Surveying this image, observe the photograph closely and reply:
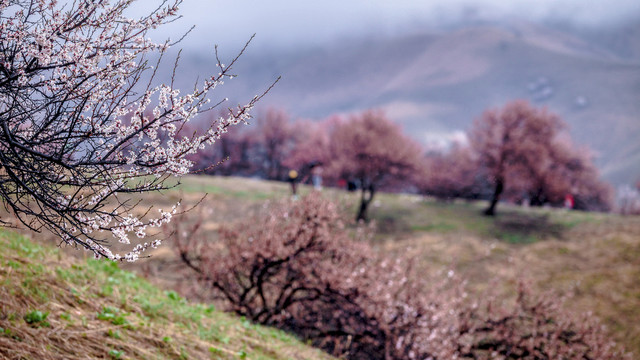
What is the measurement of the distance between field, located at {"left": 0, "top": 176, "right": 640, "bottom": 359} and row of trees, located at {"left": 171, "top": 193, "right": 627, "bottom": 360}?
149 cm

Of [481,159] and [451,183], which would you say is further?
[451,183]

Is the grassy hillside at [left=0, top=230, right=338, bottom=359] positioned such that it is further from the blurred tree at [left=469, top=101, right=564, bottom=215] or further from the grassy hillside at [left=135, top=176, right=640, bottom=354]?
the blurred tree at [left=469, top=101, right=564, bottom=215]

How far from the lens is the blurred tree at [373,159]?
26422mm

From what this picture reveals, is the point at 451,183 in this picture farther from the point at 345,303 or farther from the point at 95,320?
the point at 95,320

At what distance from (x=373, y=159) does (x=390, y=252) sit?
24.4ft

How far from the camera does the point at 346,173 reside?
27.6m

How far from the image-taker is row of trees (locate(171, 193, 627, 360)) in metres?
9.05

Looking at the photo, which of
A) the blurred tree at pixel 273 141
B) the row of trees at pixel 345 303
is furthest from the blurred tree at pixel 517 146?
the blurred tree at pixel 273 141

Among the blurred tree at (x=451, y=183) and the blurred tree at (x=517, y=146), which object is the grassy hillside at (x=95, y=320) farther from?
the blurred tree at (x=451, y=183)

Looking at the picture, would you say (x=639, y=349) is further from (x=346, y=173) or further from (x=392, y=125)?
(x=392, y=125)

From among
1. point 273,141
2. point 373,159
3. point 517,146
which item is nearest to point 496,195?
point 517,146

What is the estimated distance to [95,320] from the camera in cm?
459

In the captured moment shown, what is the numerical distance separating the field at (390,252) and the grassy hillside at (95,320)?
2 cm

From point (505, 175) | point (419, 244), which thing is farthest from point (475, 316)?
point (505, 175)
